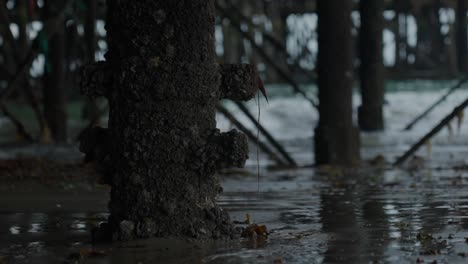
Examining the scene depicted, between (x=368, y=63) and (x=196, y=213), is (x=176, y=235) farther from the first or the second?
(x=368, y=63)

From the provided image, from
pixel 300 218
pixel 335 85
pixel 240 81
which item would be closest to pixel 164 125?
pixel 240 81

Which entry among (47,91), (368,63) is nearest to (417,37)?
(368,63)

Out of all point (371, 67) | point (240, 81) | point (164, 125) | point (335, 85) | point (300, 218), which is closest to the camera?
point (164, 125)

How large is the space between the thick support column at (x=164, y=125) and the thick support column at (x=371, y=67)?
29.1 feet

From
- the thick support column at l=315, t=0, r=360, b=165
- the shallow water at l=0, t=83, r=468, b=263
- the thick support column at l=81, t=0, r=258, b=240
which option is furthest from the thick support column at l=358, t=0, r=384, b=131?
the thick support column at l=81, t=0, r=258, b=240

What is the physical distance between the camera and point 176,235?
4.26 m

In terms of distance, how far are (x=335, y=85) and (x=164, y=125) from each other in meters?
4.63

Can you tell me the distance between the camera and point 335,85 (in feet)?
28.8

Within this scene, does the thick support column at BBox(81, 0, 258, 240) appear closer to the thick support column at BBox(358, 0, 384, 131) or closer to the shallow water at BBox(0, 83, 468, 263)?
the shallow water at BBox(0, 83, 468, 263)

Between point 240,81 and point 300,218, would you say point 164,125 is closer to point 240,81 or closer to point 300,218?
point 240,81

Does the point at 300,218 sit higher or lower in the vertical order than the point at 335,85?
lower

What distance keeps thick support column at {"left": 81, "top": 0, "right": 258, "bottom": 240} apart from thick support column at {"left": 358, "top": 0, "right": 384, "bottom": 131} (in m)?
8.86

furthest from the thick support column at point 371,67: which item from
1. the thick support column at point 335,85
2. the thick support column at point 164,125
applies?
the thick support column at point 164,125

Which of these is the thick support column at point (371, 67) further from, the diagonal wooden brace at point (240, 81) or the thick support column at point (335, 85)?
the diagonal wooden brace at point (240, 81)
